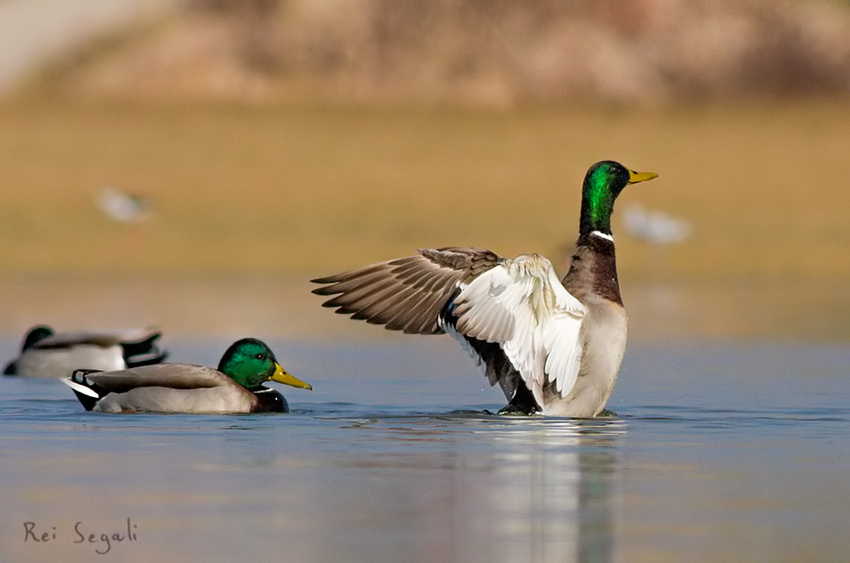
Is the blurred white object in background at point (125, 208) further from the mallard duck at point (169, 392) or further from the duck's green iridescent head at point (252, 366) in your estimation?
the mallard duck at point (169, 392)

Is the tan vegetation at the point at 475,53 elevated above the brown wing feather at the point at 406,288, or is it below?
above

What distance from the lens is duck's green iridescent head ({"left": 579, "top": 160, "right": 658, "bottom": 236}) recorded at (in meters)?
9.99

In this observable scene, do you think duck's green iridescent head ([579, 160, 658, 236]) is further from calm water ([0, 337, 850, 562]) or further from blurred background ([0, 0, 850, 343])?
blurred background ([0, 0, 850, 343])

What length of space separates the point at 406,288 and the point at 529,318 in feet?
2.17

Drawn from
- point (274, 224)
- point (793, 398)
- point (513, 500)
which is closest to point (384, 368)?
point (793, 398)

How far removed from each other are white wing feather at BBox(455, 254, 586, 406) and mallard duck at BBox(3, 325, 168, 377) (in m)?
3.42

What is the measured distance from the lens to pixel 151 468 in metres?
7.71

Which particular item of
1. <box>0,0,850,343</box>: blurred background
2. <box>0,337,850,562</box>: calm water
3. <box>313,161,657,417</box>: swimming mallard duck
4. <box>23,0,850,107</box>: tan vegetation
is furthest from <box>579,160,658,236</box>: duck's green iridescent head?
<box>23,0,850,107</box>: tan vegetation

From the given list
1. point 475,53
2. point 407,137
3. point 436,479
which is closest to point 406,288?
point 436,479

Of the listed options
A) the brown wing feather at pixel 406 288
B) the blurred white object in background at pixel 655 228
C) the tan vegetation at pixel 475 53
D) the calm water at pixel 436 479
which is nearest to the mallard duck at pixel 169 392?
the calm water at pixel 436 479

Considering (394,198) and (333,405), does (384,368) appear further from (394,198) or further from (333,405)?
(394,198)

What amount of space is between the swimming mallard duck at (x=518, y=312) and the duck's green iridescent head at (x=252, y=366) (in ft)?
3.31

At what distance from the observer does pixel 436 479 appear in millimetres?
7422

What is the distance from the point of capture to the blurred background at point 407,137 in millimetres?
22812
